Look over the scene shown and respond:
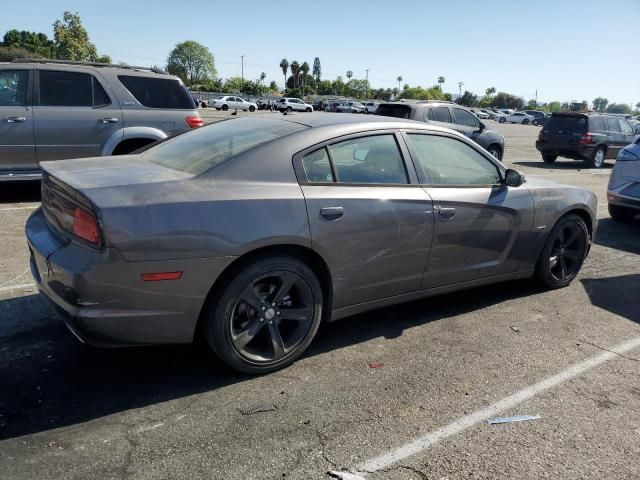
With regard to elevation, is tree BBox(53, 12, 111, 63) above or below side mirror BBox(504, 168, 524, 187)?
above

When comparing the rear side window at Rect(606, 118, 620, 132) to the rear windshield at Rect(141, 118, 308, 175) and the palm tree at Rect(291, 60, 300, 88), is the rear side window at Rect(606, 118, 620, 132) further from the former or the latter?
the palm tree at Rect(291, 60, 300, 88)

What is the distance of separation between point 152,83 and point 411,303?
571cm

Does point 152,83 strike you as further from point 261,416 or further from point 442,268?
point 261,416

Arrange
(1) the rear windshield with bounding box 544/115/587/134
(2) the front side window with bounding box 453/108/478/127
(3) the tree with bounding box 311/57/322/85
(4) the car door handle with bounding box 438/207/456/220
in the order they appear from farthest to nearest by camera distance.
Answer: (3) the tree with bounding box 311/57/322/85
(1) the rear windshield with bounding box 544/115/587/134
(2) the front side window with bounding box 453/108/478/127
(4) the car door handle with bounding box 438/207/456/220

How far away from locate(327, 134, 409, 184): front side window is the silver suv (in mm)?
4061

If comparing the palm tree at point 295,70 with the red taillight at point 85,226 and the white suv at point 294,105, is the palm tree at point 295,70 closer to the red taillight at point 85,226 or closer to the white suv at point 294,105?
the white suv at point 294,105

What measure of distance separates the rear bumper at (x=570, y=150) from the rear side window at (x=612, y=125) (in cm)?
144

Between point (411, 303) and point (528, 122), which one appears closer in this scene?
point (411, 303)

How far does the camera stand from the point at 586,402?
3.28 metres

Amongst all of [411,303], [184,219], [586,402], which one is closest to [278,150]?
[184,219]

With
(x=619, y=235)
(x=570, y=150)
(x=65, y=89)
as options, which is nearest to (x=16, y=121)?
(x=65, y=89)

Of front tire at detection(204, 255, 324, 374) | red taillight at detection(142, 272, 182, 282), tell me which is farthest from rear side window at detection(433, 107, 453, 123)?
red taillight at detection(142, 272, 182, 282)

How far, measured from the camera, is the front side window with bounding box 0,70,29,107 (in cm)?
736

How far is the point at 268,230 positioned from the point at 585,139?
16206 mm
